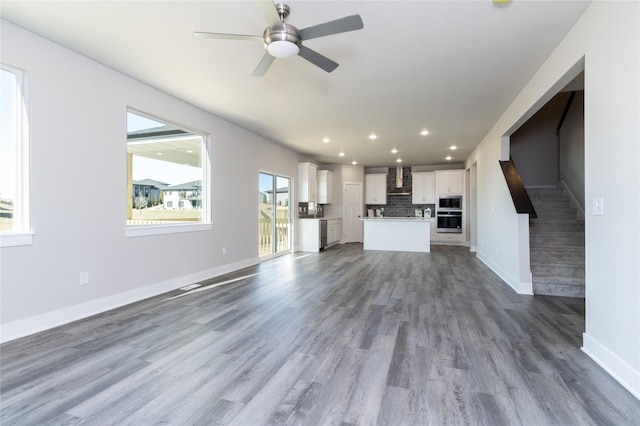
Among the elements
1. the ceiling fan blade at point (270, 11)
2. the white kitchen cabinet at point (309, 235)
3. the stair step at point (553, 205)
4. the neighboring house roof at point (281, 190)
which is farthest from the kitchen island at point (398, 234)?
the ceiling fan blade at point (270, 11)

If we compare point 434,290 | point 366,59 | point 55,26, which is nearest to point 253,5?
point 366,59

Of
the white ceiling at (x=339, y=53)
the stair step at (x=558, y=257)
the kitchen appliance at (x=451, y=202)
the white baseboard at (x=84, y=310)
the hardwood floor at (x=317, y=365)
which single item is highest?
the white ceiling at (x=339, y=53)

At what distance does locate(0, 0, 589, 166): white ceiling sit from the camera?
2.34m

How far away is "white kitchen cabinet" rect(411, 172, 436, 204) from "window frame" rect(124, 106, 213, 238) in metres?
7.41

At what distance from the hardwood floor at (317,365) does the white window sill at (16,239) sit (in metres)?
0.81

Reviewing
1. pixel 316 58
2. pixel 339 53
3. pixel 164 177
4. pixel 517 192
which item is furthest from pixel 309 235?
pixel 316 58

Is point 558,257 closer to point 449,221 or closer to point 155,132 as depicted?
point 449,221

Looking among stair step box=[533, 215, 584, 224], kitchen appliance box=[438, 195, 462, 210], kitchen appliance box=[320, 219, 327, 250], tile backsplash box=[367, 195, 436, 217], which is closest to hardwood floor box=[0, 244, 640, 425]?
stair step box=[533, 215, 584, 224]

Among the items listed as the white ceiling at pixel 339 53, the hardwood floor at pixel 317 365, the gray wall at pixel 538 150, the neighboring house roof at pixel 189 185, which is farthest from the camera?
the gray wall at pixel 538 150

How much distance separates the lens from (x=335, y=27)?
6.75 feet

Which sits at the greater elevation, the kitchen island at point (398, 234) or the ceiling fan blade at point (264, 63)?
the ceiling fan blade at point (264, 63)

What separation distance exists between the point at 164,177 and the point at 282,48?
299 centimetres

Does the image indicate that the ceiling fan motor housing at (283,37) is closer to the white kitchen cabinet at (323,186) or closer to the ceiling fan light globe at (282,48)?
the ceiling fan light globe at (282,48)

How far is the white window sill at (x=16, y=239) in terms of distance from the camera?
2533 millimetres
